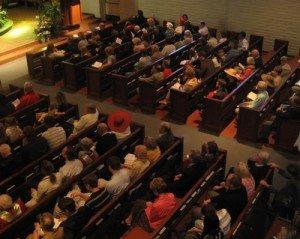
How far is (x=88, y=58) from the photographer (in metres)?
11.8

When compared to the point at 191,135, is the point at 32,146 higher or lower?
higher

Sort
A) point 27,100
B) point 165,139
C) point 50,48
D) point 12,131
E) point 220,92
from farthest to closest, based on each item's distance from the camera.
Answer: point 50,48
point 220,92
point 27,100
point 12,131
point 165,139

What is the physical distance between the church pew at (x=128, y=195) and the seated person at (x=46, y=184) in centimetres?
93

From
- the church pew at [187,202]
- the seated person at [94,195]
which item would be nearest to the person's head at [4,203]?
the seated person at [94,195]

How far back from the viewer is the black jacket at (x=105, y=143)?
24.2 feet

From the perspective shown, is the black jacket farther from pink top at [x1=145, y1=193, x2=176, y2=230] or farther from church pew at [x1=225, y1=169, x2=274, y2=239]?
church pew at [x1=225, y1=169, x2=274, y2=239]

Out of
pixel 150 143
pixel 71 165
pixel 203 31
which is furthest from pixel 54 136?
pixel 203 31

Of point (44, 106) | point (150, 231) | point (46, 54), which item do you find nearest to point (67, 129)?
point (44, 106)

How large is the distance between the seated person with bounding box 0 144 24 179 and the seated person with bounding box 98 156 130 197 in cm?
158

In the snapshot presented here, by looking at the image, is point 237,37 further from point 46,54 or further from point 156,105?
point 46,54

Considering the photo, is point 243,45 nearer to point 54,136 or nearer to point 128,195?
point 54,136

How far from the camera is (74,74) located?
37.1 ft

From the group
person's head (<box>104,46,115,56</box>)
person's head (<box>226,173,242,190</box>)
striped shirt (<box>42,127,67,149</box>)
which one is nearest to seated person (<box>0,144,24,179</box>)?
striped shirt (<box>42,127,67,149</box>)

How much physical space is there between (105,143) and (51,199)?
150 centimetres
